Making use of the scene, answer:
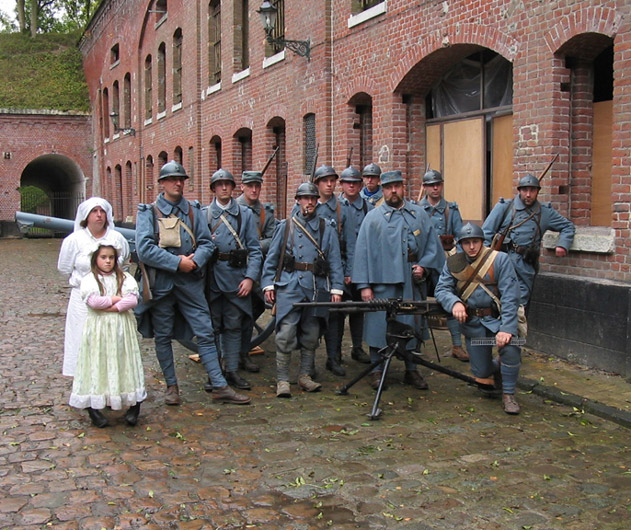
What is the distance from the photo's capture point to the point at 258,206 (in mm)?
8016

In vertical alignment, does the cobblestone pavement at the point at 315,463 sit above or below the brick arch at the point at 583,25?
below

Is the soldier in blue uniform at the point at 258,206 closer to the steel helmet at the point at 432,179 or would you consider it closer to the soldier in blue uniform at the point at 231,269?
the soldier in blue uniform at the point at 231,269

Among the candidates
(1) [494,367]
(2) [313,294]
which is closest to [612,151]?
(1) [494,367]

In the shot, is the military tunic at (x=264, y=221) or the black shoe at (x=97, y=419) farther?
the military tunic at (x=264, y=221)

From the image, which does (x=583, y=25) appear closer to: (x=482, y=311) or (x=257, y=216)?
(x=482, y=311)

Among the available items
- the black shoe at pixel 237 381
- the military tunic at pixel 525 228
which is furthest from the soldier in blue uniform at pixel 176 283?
the military tunic at pixel 525 228

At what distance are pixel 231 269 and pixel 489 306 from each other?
2373mm

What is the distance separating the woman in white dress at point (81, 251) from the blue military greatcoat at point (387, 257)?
6.94 ft

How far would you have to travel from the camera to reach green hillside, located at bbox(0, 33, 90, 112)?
119 feet

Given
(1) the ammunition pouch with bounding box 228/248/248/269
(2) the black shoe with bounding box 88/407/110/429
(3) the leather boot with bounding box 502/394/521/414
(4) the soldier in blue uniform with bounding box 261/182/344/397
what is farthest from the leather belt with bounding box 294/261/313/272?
(2) the black shoe with bounding box 88/407/110/429

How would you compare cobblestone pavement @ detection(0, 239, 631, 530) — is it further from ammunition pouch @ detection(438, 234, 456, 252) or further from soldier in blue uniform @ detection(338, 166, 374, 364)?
ammunition pouch @ detection(438, 234, 456, 252)

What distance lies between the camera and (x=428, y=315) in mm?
6395

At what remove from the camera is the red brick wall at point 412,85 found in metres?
7.59

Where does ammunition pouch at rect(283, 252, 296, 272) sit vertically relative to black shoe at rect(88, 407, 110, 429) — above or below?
above
